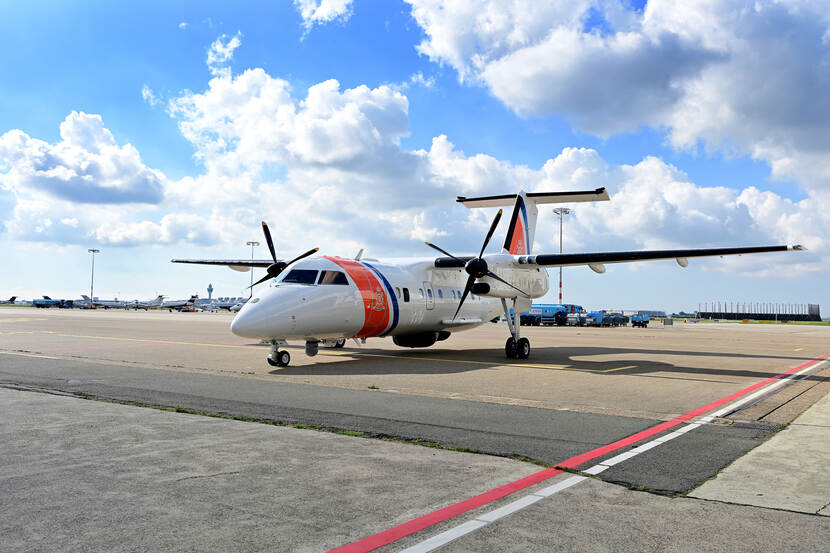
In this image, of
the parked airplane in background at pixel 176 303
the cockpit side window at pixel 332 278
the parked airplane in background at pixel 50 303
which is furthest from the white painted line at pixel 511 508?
the parked airplane in background at pixel 50 303

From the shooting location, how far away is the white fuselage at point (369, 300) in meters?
15.8

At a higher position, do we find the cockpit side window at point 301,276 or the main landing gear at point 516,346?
the cockpit side window at point 301,276

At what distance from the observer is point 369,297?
60.4 feet

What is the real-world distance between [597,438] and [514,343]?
12919mm

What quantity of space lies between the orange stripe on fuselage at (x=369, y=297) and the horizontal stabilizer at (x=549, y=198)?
8.16 metres

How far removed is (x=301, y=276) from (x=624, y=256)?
10.0 m

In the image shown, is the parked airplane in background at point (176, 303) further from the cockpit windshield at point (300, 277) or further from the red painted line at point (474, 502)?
the red painted line at point (474, 502)

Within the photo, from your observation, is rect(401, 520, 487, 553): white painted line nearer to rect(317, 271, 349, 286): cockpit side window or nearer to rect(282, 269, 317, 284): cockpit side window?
rect(282, 269, 317, 284): cockpit side window

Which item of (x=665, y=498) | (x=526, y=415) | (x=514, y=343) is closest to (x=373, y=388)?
(x=526, y=415)

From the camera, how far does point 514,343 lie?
66.5 feet

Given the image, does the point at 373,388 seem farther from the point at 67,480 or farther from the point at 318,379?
the point at 67,480

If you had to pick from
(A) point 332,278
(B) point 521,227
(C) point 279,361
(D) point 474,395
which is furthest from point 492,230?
(D) point 474,395

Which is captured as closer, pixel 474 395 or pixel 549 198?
pixel 474 395

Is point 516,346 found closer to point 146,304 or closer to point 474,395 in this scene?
point 474,395
